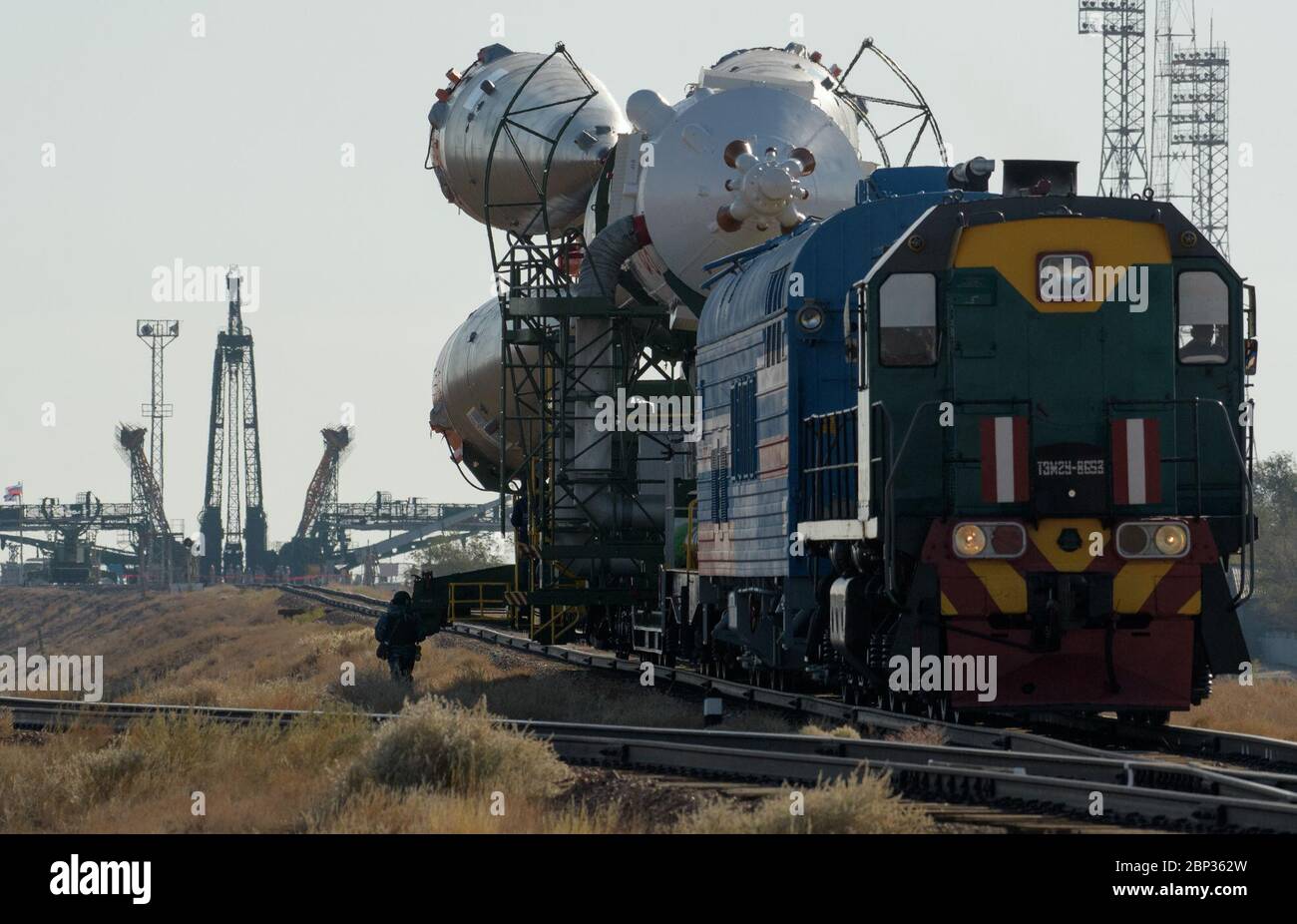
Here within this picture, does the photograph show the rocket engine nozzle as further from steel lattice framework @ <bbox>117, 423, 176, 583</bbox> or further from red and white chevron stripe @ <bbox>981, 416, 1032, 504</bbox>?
steel lattice framework @ <bbox>117, 423, 176, 583</bbox>

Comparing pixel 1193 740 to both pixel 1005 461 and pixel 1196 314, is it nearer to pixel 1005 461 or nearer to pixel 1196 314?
pixel 1005 461

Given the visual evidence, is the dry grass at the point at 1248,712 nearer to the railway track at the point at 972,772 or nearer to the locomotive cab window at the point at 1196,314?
the locomotive cab window at the point at 1196,314

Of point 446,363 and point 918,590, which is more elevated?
point 446,363

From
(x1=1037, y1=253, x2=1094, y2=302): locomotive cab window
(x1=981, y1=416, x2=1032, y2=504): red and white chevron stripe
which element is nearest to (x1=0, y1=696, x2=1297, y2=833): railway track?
(x1=981, y1=416, x2=1032, y2=504): red and white chevron stripe

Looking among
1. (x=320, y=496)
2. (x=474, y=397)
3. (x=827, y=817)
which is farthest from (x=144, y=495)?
(x=827, y=817)

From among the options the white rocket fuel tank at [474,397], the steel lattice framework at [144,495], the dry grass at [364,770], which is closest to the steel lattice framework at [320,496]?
the steel lattice framework at [144,495]

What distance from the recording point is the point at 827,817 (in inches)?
401

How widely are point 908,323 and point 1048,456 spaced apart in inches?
60.9

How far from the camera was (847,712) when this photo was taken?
1750 centimetres

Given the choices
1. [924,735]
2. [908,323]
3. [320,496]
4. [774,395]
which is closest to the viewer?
[924,735]

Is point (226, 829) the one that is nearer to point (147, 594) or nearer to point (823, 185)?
point (823, 185)

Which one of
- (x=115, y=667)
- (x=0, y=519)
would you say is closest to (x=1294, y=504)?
(x=115, y=667)
